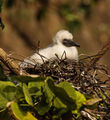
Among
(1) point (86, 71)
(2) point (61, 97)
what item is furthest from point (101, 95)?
(2) point (61, 97)

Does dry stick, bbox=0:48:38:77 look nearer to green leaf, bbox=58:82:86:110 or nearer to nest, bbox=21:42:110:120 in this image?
nest, bbox=21:42:110:120

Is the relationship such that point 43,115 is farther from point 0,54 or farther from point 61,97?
point 0,54

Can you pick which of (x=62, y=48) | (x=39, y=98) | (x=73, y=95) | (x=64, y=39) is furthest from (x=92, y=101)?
(x=64, y=39)

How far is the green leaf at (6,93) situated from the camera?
1.85m

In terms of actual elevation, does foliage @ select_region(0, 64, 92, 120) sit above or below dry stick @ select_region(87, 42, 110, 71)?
below

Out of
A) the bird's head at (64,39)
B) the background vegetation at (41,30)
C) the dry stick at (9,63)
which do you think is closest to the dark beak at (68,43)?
the bird's head at (64,39)

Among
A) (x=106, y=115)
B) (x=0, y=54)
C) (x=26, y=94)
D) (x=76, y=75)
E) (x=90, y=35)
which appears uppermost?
(x=90, y=35)

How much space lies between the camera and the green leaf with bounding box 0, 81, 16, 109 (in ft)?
6.07

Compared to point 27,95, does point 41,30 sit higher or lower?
higher

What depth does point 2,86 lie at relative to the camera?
6.19ft

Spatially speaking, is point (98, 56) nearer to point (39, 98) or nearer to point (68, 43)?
point (39, 98)

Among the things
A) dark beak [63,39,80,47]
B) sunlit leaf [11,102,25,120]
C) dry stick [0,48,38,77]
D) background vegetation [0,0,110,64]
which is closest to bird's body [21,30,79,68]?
dark beak [63,39,80,47]

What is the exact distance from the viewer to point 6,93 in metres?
1.87

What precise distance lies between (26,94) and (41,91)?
0.11 meters
